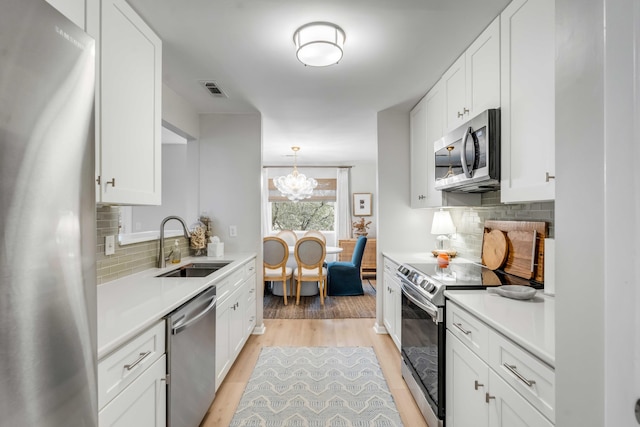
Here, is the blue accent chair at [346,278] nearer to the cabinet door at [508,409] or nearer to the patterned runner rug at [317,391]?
the patterned runner rug at [317,391]

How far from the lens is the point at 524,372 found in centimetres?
106

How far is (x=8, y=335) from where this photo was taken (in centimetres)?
59

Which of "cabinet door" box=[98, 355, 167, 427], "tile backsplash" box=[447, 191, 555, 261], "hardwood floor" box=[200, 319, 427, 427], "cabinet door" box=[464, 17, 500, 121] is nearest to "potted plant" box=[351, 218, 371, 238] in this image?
"hardwood floor" box=[200, 319, 427, 427]

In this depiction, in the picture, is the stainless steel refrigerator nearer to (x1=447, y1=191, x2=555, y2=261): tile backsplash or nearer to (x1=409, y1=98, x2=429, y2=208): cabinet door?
(x1=447, y1=191, x2=555, y2=261): tile backsplash

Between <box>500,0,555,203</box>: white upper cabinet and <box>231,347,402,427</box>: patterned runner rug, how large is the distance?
64.3 inches

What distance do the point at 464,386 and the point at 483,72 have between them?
1.78 m

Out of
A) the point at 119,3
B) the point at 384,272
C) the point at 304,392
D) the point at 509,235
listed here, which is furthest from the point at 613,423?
the point at 384,272

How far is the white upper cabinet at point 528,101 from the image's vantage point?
4.38 feet

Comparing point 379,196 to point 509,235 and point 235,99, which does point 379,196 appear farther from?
point 235,99

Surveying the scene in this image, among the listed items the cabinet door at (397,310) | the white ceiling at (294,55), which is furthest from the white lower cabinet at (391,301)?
the white ceiling at (294,55)

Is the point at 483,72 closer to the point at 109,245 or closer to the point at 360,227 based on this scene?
the point at 109,245

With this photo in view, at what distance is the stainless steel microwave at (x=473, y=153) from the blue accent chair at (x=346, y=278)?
107 inches

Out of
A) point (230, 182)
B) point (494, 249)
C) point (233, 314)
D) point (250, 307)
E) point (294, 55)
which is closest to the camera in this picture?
point (294, 55)

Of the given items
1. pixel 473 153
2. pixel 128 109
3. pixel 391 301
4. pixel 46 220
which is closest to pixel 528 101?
pixel 473 153
